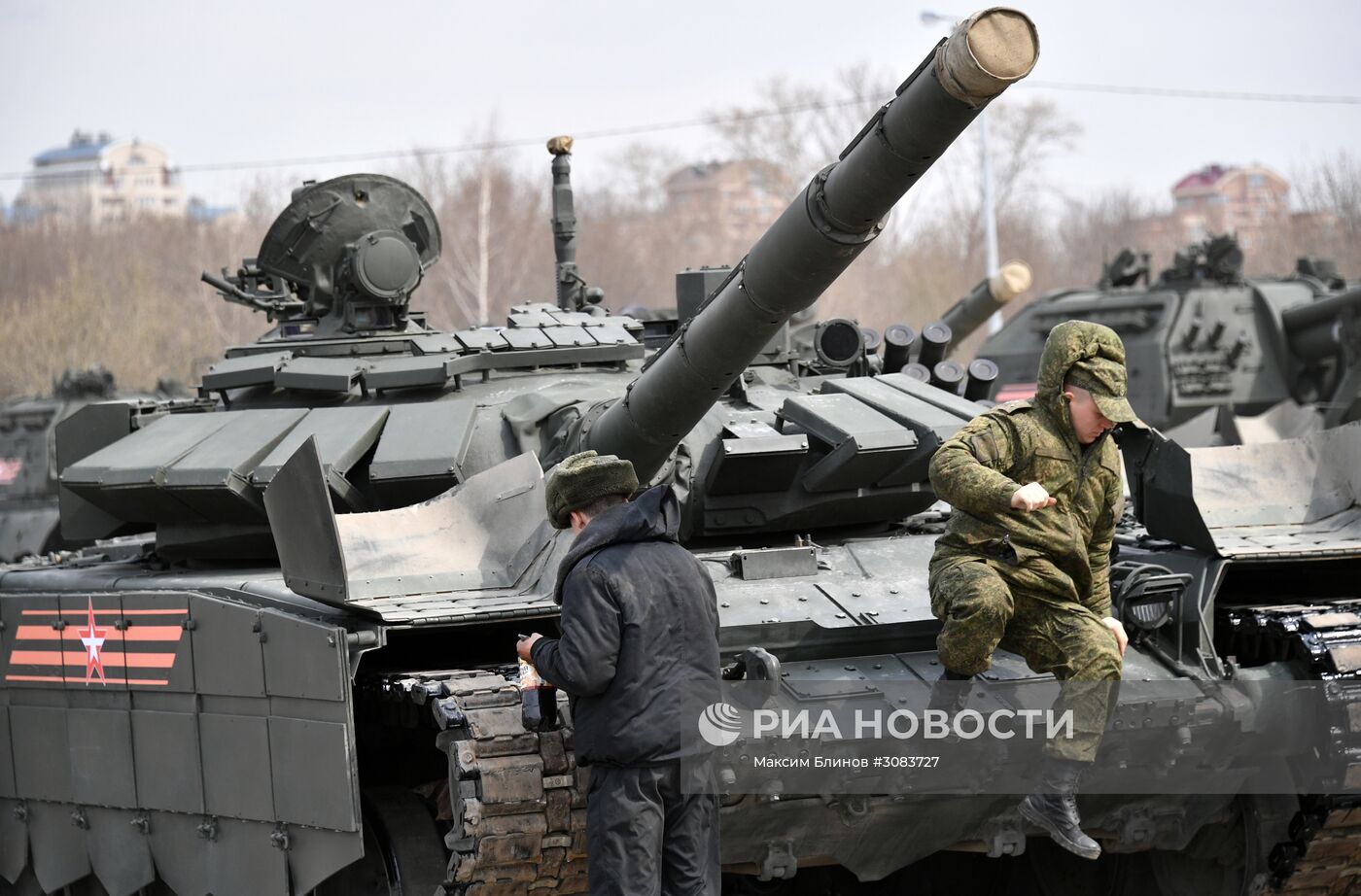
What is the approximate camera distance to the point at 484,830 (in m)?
6.89

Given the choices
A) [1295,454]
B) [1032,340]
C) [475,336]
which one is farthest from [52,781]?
[1032,340]

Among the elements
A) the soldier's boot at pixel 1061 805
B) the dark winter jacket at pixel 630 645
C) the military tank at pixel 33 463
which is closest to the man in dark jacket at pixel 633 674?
the dark winter jacket at pixel 630 645

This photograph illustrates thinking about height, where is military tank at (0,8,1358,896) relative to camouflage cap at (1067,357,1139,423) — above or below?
below

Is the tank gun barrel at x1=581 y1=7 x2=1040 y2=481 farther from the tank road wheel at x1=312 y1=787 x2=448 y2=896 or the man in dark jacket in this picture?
the tank road wheel at x1=312 y1=787 x2=448 y2=896

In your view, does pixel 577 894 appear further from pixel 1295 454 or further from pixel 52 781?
pixel 1295 454

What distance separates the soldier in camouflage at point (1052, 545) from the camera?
6895 millimetres

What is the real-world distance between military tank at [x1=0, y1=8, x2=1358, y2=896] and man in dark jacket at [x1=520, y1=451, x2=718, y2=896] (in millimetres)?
786

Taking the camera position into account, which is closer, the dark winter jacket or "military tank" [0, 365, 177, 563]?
the dark winter jacket

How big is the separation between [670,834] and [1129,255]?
56.1 ft

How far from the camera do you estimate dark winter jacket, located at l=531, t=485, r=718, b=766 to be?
6164 millimetres

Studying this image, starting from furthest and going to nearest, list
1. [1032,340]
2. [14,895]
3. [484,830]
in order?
[1032,340]
[14,895]
[484,830]

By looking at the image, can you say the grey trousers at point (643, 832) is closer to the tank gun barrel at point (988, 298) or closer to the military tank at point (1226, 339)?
the tank gun barrel at point (988, 298)

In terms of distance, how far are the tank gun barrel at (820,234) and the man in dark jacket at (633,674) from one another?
87cm

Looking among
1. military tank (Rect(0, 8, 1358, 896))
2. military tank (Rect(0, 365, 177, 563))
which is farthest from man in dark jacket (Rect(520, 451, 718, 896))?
military tank (Rect(0, 365, 177, 563))
